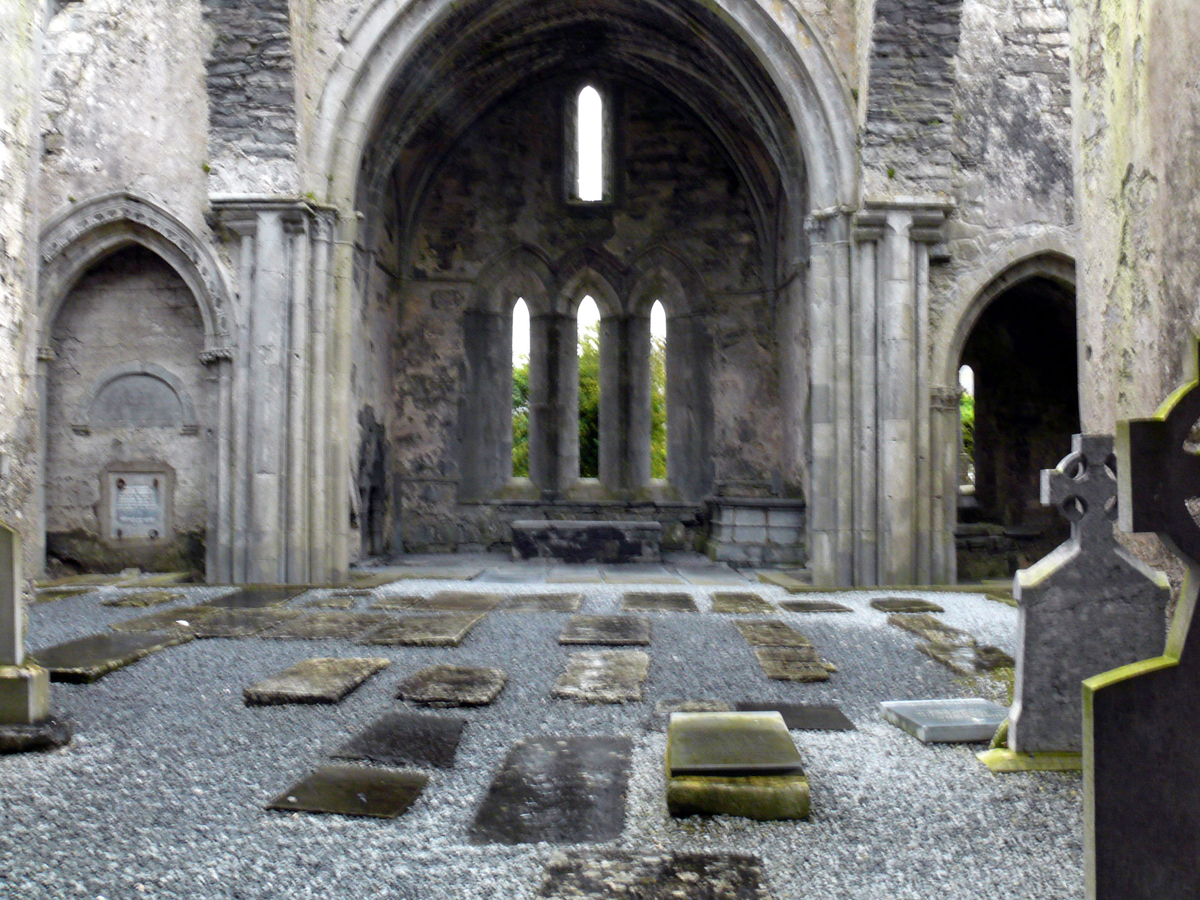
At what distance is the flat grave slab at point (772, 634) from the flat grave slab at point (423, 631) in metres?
1.75

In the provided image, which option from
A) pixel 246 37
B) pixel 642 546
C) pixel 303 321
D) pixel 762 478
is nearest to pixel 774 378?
pixel 762 478

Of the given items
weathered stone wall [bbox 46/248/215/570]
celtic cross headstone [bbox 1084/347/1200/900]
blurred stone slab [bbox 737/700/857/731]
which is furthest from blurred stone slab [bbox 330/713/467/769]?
weathered stone wall [bbox 46/248/215/570]

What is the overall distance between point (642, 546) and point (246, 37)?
22.4 feet

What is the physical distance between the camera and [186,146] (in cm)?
866

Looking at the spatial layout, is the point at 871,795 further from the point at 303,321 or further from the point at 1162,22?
the point at 303,321

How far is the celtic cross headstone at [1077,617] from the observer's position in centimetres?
296

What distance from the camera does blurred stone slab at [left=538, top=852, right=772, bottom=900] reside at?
2094 millimetres

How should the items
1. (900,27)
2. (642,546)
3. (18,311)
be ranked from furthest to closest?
(642,546)
(900,27)
(18,311)

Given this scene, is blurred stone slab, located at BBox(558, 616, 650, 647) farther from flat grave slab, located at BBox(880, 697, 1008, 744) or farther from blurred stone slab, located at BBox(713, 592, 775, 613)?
flat grave slab, located at BBox(880, 697, 1008, 744)

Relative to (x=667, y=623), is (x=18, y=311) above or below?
above

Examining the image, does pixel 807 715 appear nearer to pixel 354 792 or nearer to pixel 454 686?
pixel 454 686

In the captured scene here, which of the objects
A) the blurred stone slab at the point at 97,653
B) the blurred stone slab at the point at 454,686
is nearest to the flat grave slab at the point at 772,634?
the blurred stone slab at the point at 454,686

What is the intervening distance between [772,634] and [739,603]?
155 cm

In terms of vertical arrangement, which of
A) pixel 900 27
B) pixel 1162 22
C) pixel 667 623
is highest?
A: pixel 900 27
